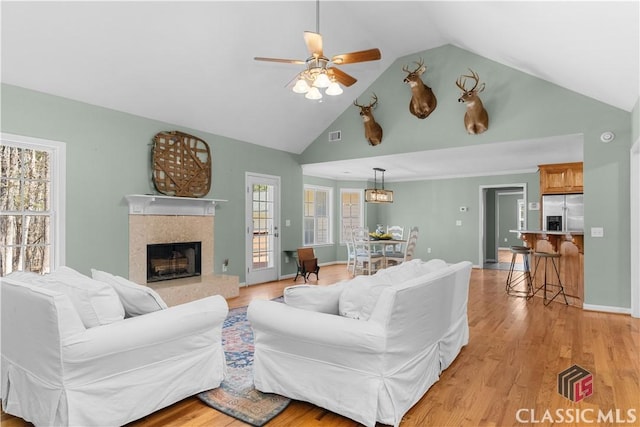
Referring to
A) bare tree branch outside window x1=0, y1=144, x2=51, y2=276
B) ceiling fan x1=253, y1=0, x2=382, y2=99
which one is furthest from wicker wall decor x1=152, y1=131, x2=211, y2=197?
ceiling fan x1=253, y1=0, x2=382, y2=99

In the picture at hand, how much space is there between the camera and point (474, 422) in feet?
7.18

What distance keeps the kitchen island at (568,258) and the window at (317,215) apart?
5243 millimetres

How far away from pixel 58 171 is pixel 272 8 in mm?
3144

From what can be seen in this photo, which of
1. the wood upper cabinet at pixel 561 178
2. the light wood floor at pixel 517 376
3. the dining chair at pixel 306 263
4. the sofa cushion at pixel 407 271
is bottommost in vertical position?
the light wood floor at pixel 517 376

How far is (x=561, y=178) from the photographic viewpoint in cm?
732

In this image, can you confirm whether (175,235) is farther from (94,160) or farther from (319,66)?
(319,66)

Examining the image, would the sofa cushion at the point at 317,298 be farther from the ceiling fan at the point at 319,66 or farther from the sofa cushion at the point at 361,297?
the ceiling fan at the point at 319,66

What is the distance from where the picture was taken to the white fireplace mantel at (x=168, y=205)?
4.89 m

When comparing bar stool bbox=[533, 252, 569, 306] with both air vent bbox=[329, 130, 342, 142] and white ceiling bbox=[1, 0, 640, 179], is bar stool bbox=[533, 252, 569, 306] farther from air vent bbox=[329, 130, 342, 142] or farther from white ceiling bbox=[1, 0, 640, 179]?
air vent bbox=[329, 130, 342, 142]

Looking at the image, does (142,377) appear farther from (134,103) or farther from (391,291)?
(134,103)

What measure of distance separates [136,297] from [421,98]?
4967 mm

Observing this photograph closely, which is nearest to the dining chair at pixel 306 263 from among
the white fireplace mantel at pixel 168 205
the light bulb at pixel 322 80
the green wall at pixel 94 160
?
the white fireplace mantel at pixel 168 205

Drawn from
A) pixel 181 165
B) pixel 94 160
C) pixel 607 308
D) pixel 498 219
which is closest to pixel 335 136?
pixel 181 165

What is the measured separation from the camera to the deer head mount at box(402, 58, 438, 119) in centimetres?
556
